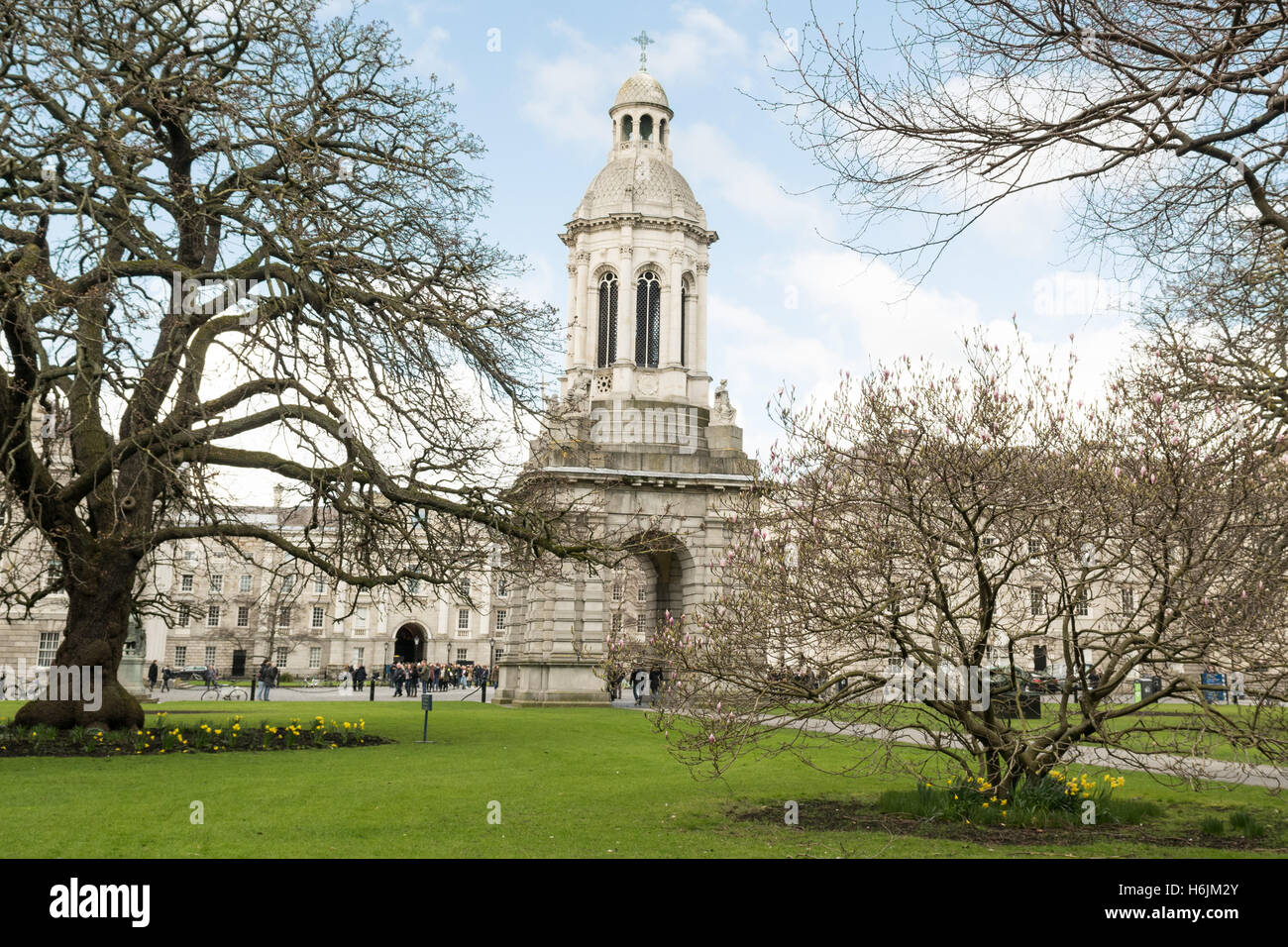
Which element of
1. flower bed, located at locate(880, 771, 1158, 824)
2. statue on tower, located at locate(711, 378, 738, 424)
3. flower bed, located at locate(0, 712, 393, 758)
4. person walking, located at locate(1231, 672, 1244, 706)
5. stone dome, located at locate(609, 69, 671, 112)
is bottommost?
flower bed, located at locate(0, 712, 393, 758)

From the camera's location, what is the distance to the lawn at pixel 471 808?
30.5 feet

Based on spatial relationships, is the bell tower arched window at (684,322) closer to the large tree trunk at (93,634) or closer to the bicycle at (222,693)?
the bicycle at (222,693)

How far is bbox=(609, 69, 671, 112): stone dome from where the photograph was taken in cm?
4209

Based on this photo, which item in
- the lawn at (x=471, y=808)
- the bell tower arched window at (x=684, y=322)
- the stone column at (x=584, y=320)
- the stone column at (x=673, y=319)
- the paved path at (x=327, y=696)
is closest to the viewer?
the lawn at (x=471, y=808)

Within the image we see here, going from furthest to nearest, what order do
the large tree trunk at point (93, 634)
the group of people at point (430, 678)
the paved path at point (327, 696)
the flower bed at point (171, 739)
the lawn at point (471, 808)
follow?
the group of people at point (430, 678)
the paved path at point (327, 696)
the large tree trunk at point (93, 634)
the flower bed at point (171, 739)
the lawn at point (471, 808)

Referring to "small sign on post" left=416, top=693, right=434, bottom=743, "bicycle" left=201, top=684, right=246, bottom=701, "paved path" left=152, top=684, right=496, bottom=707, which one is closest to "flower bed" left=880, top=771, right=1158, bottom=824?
"small sign on post" left=416, top=693, right=434, bottom=743

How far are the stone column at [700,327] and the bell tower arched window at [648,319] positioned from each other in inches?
57.5

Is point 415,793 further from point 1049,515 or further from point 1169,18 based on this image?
point 1169,18

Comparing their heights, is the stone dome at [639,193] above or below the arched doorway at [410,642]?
above

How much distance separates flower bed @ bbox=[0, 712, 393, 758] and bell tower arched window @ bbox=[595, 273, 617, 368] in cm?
2287

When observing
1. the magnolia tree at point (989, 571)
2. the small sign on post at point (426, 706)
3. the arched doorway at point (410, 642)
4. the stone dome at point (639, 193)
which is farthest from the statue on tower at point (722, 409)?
the arched doorway at point (410, 642)

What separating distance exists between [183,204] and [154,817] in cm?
1019

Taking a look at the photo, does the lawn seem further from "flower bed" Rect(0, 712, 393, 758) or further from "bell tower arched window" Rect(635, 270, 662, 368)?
"bell tower arched window" Rect(635, 270, 662, 368)

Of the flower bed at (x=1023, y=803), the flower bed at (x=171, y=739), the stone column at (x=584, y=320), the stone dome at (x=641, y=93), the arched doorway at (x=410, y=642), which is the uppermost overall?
the stone dome at (x=641, y=93)
